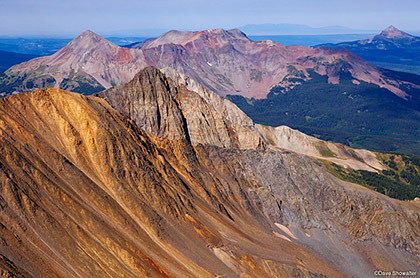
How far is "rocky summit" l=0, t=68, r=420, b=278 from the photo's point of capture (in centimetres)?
7481

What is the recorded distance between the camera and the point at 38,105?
323 ft

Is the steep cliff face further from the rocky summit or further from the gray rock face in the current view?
the rocky summit

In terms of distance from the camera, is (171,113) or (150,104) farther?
(171,113)

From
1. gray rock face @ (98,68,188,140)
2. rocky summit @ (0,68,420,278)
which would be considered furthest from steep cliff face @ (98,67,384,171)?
rocky summit @ (0,68,420,278)

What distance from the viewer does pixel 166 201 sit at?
9725 cm

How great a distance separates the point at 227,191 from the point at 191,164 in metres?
12.4

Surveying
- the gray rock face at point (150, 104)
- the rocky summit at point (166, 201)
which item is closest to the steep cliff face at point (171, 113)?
the gray rock face at point (150, 104)

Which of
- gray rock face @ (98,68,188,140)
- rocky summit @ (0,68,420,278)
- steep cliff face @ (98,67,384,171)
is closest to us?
rocky summit @ (0,68,420,278)

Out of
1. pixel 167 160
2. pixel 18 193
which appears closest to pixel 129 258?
pixel 18 193

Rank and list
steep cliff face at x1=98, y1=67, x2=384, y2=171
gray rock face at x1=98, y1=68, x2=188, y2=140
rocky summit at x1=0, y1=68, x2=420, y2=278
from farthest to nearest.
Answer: steep cliff face at x1=98, y1=67, x2=384, y2=171 < gray rock face at x1=98, y1=68, x2=188, y2=140 < rocky summit at x1=0, y1=68, x2=420, y2=278

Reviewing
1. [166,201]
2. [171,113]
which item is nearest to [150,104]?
[171,113]

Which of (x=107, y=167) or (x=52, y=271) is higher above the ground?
(x=107, y=167)

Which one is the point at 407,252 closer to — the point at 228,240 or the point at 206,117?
the point at 228,240

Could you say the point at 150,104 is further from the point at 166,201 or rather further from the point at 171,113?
the point at 166,201
